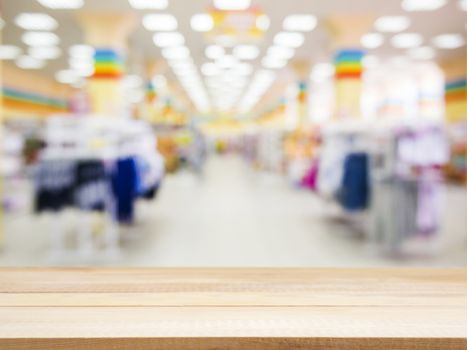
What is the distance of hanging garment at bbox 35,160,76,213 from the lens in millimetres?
4688

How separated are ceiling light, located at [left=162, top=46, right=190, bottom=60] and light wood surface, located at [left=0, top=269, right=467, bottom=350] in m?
3.72

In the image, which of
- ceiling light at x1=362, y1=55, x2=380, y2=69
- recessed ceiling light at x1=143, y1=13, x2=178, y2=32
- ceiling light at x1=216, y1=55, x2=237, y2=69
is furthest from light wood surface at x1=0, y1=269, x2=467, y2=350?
ceiling light at x1=362, y1=55, x2=380, y2=69

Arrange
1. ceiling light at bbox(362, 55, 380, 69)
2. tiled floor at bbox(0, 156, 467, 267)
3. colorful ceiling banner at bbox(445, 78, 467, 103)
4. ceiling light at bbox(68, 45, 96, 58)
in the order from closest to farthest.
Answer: tiled floor at bbox(0, 156, 467, 267), ceiling light at bbox(68, 45, 96, 58), ceiling light at bbox(362, 55, 380, 69), colorful ceiling banner at bbox(445, 78, 467, 103)

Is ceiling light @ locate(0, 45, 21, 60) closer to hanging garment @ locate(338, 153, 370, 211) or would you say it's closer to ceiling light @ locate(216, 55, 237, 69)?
ceiling light @ locate(216, 55, 237, 69)

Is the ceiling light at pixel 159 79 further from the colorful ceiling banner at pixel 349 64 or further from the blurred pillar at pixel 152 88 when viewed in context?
the colorful ceiling banner at pixel 349 64

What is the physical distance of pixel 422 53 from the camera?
12008 mm

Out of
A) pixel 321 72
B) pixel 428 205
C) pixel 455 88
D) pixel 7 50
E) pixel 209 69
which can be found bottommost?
pixel 428 205

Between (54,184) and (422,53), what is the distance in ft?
32.7

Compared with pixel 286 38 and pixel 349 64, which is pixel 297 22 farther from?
pixel 349 64

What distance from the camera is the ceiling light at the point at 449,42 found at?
9.68 metres

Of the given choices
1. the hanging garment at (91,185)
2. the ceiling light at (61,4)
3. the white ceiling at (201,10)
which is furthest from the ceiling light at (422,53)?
the ceiling light at (61,4)

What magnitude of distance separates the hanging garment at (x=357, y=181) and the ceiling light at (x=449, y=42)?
504cm

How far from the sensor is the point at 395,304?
1.03 metres

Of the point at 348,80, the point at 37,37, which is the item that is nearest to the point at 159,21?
A: the point at 37,37
